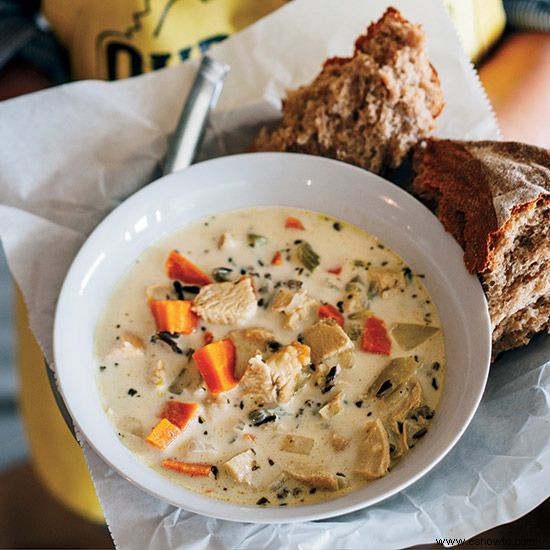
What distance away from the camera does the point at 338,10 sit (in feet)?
7.13

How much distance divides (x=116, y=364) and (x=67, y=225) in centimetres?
51

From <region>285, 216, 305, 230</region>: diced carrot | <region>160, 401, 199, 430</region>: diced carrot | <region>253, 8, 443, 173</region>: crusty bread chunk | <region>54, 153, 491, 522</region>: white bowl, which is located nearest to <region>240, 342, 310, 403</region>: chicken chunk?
<region>160, 401, 199, 430</region>: diced carrot

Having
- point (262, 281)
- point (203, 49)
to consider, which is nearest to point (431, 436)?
point (262, 281)

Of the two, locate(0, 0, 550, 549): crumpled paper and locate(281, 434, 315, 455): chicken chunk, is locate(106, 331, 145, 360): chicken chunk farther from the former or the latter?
locate(281, 434, 315, 455): chicken chunk

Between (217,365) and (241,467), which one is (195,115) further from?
(241,467)

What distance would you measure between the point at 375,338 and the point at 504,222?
13.2 inches

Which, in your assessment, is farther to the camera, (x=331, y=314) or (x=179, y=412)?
(x=331, y=314)

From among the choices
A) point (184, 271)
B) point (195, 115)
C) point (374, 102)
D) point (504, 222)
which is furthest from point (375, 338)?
point (195, 115)

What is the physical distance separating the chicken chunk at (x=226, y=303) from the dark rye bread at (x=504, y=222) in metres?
0.45

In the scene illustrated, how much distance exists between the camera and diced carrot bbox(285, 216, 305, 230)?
1813 millimetres

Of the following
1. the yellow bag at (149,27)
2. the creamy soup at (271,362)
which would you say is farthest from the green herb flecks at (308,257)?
the yellow bag at (149,27)

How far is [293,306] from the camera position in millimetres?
1625

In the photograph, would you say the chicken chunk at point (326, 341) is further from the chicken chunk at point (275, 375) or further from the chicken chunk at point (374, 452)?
the chicken chunk at point (374, 452)

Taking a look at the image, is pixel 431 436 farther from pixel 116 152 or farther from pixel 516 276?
pixel 116 152
